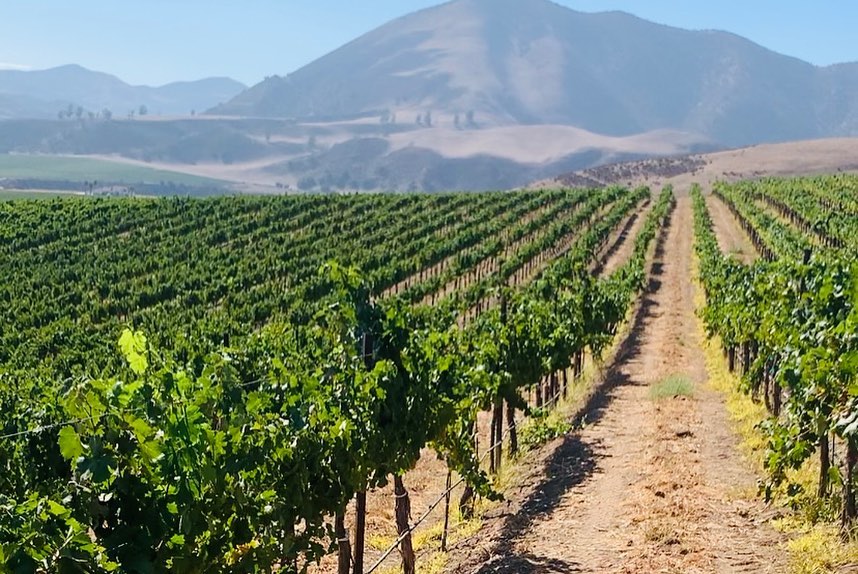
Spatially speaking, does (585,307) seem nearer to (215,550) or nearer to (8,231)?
(215,550)

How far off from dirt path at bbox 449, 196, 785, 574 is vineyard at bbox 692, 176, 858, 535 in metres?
0.91

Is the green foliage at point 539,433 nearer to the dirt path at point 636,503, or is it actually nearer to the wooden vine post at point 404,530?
the dirt path at point 636,503

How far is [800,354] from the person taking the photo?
34.7ft

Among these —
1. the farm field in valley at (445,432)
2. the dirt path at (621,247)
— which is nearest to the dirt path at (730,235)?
the dirt path at (621,247)

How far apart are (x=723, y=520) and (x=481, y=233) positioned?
5210cm

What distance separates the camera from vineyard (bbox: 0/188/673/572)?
227 inches

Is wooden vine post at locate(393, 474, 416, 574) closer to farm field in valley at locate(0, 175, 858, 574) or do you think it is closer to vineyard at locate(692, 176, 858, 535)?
farm field in valley at locate(0, 175, 858, 574)

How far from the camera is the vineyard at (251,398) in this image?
578cm

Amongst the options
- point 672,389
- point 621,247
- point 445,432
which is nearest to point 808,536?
point 445,432

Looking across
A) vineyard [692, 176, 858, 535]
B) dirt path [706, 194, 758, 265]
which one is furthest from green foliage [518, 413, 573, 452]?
dirt path [706, 194, 758, 265]

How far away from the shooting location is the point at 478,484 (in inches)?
437

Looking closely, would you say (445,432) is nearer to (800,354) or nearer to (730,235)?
(800,354)

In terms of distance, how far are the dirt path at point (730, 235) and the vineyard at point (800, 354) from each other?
9.64 meters

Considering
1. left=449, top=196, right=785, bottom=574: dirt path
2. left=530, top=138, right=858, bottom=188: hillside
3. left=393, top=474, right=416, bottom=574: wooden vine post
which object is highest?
left=530, top=138, right=858, bottom=188: hillside
